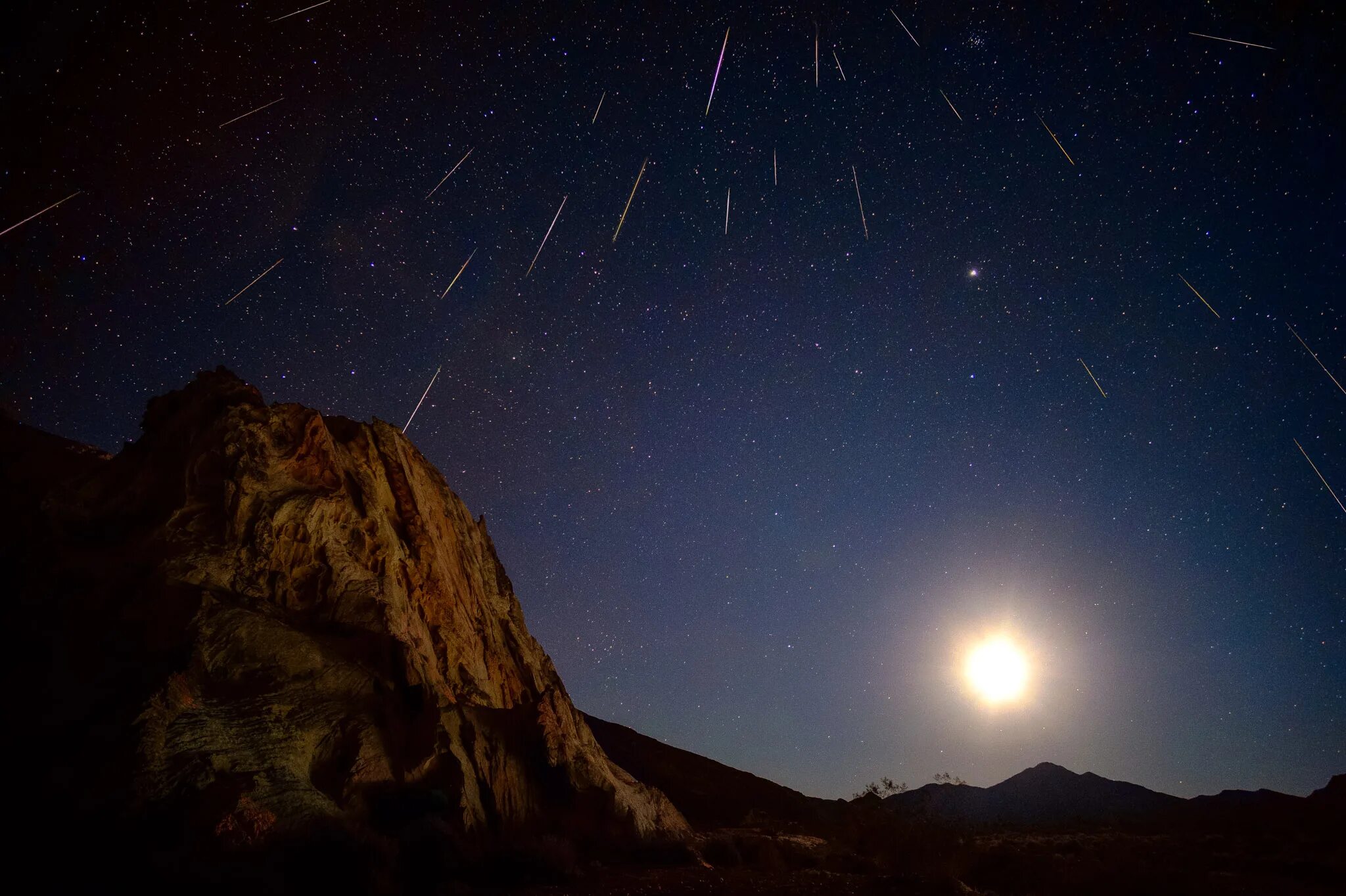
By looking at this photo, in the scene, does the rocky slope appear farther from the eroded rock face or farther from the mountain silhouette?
the mountain silhouette

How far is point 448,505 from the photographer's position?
25266 millimetres

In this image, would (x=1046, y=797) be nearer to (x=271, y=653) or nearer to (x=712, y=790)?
(x=712, y=790)

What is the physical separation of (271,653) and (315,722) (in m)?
1.85

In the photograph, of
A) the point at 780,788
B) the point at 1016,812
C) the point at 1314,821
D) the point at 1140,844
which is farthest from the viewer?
the point at 1016,812

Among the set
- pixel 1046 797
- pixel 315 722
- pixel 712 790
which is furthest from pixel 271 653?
pixel 1046 797

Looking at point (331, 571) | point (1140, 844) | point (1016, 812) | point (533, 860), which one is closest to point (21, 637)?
point (331, 571)

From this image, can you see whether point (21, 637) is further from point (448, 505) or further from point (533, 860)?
point (448, 505)

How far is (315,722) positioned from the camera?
1191cm

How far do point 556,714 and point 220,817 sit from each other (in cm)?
968

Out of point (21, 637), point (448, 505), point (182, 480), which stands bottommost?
point (21, 637)

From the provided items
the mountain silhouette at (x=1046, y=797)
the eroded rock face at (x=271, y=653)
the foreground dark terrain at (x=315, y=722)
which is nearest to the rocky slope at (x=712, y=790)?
the foreground dark terrain at (x=315, y=722)

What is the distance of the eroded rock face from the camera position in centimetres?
982

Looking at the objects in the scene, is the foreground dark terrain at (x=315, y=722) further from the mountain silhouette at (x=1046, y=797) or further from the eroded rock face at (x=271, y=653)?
the mountain silhouette at (x=1046, y=797)

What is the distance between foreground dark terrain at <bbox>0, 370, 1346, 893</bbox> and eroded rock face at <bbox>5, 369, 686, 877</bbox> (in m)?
0.06
